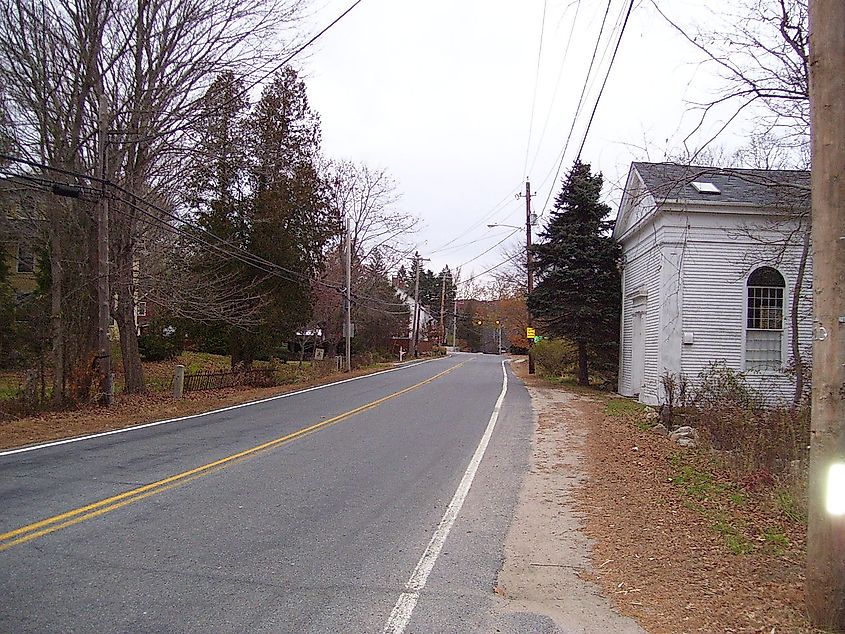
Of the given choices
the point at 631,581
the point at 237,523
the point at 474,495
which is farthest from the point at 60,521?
the point at 631,581

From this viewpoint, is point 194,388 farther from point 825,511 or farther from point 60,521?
point 825,511

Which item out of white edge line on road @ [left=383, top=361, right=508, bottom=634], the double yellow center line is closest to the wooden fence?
the double yellow center line

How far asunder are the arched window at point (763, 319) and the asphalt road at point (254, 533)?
9735 millimetres

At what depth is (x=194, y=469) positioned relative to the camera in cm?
950

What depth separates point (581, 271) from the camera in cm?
2603

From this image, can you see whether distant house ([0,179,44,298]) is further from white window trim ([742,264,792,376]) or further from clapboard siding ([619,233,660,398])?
white window trim ([742,264,792,376])

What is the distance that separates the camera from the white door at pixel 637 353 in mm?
21906

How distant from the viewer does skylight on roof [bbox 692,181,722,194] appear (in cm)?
1919

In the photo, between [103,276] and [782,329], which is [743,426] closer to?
[782,329]

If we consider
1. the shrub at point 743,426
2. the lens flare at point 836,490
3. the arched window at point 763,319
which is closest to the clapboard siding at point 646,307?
the arched window at point 763,319

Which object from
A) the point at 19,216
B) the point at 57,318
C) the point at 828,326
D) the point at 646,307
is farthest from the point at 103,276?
the point at 828,326

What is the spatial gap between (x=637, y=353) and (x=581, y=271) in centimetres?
468

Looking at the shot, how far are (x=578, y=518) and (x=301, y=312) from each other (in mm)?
25844

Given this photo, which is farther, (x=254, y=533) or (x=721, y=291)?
(x=721, y=291)
